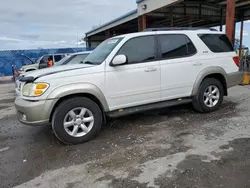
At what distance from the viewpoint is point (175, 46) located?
472 cm

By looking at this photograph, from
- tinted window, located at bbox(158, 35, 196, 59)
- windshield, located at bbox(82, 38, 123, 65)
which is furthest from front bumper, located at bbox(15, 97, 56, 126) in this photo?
tinted window, located at bbox(158, 35, 196, 59)

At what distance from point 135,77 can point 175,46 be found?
1.27m

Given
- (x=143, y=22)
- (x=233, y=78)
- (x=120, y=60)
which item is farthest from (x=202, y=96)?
(x=143, y=22)

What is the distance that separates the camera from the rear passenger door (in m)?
4.53

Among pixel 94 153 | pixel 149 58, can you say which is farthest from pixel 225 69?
pixel 94 153

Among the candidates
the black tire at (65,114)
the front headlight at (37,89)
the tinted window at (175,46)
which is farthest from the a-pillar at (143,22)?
the front headlight at (37,89)

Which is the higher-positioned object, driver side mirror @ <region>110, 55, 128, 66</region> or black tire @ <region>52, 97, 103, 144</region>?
driver side mirror @ <region>110, 55, 128, 66</region>

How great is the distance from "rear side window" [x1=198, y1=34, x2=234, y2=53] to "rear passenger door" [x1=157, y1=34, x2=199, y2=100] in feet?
1.43

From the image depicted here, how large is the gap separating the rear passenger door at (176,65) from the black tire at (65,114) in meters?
1.50

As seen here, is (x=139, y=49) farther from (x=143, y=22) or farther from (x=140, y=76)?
(x=143, y=22)

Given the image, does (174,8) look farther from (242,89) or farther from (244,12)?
(242,89)

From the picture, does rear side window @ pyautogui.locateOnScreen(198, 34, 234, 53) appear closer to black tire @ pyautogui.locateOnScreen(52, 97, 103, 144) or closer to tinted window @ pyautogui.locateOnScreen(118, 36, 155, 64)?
tinted window @ pyautogui.locateOnScreen(118, 36, 155, 64)

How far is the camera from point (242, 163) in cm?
301

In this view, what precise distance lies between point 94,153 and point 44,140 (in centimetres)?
126
